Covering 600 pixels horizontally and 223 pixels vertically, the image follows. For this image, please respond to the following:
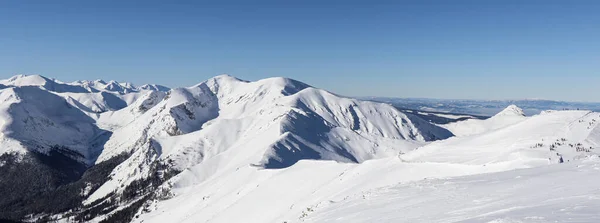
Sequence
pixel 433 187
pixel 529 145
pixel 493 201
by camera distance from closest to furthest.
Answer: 1. pixel 493 201
2. pixel 433 187
3. pixel 529 145

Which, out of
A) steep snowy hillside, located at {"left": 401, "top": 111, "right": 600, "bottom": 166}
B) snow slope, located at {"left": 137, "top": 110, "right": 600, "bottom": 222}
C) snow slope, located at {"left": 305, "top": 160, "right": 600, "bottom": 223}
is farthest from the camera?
steep snowy hillside, located at {"left": 401, "top": 111, "right": 600, "bottom": 166}

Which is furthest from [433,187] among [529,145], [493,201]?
[529,145]

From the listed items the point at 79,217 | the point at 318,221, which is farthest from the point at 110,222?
the point at 318,221

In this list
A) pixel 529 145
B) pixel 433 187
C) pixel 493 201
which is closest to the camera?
pixel 493 201

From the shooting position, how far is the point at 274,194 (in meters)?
77.6

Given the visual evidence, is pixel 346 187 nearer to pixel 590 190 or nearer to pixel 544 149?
pixel 544 149

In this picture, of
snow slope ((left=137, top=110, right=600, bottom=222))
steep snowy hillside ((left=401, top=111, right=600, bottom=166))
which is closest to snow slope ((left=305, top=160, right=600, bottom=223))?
snow slope ((left=137, top=110, right=600, bottom=222))

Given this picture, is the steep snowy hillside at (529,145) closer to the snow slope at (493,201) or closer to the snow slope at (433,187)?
the snow slope at (433,187)

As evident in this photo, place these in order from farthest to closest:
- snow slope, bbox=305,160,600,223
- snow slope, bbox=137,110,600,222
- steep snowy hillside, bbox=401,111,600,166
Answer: steep snowy hillside, bbox=401,111,600,166, snow slope, bbox=137,110,600,222, snow slope, bbox=305,160,600,223

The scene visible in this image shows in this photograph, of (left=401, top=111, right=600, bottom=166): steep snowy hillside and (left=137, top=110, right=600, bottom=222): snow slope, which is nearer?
(left=137, top=110, right=600, bottom=222): snow slope

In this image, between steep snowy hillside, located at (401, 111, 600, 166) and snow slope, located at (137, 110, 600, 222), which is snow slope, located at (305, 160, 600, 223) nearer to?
snow slope, located at (137, 110, 600, 222)

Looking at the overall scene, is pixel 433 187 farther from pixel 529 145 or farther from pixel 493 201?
pixel 529 145

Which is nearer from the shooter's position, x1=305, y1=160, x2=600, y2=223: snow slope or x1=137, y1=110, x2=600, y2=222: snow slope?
x1=305, y1=160, x2=600, y2=223: snow slope

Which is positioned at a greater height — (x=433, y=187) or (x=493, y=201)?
(x=493, y=201)
